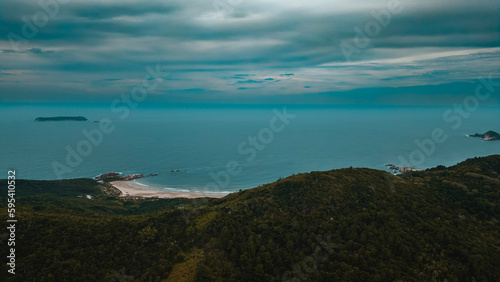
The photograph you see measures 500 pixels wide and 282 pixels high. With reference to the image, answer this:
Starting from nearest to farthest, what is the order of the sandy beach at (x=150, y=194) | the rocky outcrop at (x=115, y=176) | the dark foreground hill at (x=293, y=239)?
the dark foreground hill at (x=293, y=239), the sandy beach at (x=150, y=194), the rocky outcrop at (x=115, y=176)

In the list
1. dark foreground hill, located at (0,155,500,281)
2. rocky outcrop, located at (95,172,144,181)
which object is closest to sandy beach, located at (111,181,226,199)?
rocky outcrop, located at (95,172,144,181)

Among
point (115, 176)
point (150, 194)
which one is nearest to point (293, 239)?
point (150, 194)

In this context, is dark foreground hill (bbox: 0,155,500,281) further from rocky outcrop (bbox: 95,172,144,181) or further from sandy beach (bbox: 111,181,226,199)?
rocky outcrop (bbox: 95,172,144,181)

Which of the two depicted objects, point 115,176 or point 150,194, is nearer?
point 150,194

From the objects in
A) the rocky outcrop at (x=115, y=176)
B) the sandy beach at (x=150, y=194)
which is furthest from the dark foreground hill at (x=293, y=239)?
the rocky outcrop at (x=115, y=176)

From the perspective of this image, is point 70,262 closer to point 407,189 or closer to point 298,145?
point 407,189

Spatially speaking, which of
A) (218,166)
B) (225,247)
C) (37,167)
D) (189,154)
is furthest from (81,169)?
(225,247)

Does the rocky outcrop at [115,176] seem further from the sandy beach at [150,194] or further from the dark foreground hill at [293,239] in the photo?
Answer: the dark foreground hill at [293,239]

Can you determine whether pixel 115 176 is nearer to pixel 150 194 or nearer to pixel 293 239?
pixel 150 194

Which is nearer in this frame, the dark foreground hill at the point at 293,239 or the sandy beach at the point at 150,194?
the dark foreground hill at the point at 293,239
